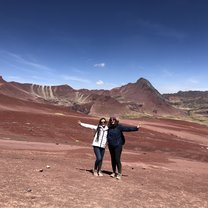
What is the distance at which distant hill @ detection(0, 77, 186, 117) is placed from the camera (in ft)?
362

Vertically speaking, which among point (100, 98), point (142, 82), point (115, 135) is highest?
point (142, 82)

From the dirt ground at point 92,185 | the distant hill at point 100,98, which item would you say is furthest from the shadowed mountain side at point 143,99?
the dirt ground at point 92,185

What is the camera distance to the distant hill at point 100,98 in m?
110

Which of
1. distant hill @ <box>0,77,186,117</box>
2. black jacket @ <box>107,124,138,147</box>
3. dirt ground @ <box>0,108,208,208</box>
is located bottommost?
dirt ground @ <box>0,108,208,208</box>

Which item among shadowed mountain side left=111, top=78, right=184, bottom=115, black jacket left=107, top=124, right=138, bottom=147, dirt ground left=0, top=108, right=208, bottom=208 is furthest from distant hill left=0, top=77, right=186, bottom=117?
black jacket left=107, top=124, right=138, bottom=147

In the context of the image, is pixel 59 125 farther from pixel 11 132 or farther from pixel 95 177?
pixel 95 177

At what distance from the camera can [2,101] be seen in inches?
2352

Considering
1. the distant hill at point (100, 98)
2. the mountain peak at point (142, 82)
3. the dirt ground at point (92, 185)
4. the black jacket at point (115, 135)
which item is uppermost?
the mountain peak at point (142, 82)

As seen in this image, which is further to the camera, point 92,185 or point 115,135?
point 115,135

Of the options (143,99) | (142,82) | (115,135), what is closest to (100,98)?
(143,99)

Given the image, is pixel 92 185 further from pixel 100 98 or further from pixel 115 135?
pixel 100 98

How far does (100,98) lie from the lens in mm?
115688

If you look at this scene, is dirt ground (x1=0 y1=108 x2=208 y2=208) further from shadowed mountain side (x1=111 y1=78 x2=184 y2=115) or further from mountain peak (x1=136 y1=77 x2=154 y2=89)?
mountain peak (x1=136 y1=77 x2=154 y2=89)

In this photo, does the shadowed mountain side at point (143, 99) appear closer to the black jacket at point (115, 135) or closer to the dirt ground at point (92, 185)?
the dirt ground at point (92, 185)
